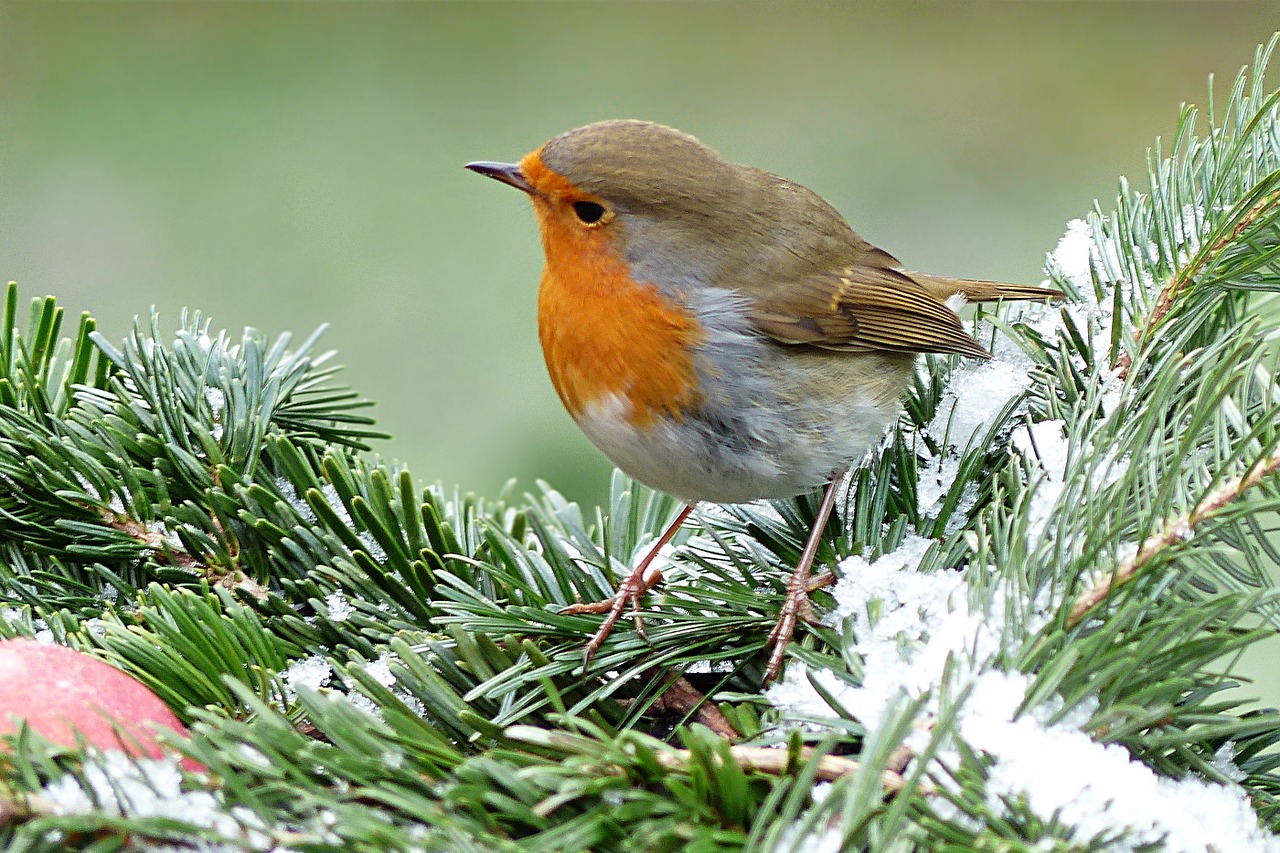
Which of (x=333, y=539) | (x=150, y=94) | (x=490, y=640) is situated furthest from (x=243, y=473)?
(x=150, y=94)

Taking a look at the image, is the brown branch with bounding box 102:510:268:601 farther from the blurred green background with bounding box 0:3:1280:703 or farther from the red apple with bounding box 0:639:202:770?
the blurred green background with bounding box 0:3:1280:703

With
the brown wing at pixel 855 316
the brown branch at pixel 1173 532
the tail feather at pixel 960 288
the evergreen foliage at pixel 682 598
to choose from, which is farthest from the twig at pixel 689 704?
the tail feather at pixel 960 288

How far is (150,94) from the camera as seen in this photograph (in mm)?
4984

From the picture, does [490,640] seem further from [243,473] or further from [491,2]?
[491,2]

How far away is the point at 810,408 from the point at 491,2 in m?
4.51

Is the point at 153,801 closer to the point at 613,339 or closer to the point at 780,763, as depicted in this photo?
the point at 780,763

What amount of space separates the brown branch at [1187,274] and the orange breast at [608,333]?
53cm

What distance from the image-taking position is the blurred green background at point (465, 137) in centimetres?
A: 392

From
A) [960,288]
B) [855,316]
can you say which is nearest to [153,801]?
[855,316]

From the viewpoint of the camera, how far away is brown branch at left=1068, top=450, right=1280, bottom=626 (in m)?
0.83

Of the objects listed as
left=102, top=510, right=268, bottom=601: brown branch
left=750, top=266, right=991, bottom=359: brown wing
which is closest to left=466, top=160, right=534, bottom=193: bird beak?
left=750, top=266, right=991, bottom=359: brown wing

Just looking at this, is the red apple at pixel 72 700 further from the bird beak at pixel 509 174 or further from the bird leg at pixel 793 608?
the bird beak at pixel 509 174

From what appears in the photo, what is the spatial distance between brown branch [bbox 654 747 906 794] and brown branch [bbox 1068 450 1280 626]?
18cm

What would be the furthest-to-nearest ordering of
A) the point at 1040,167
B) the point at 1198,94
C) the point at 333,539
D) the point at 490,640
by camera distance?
the point at 1198,94, the point at 1040,167, the point at 333,539, the point at 490,640
